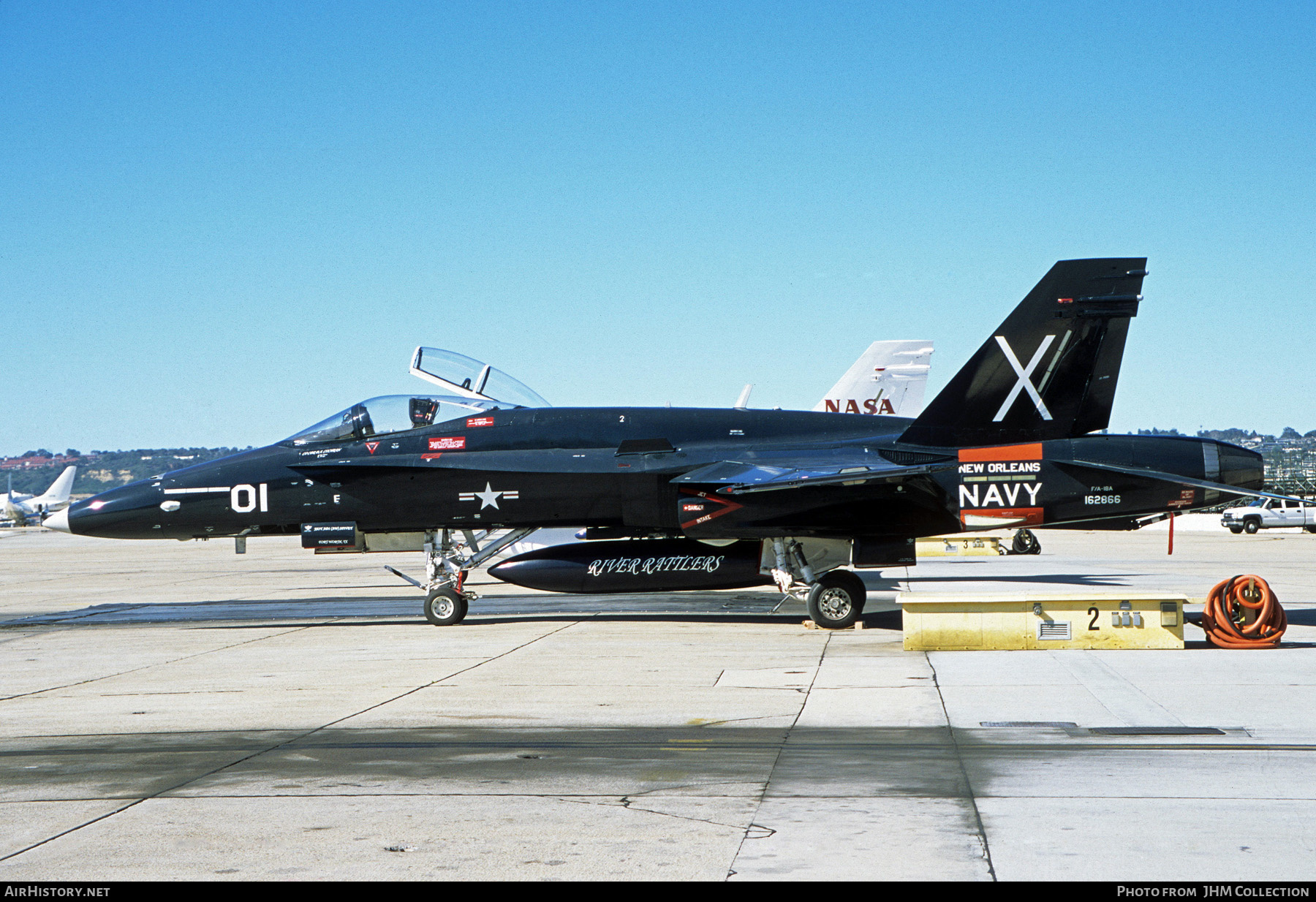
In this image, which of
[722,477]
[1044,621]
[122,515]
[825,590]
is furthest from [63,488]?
[1044,621]

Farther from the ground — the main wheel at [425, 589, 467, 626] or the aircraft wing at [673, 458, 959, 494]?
the aircraft wing at [673, 458, 959, 494]

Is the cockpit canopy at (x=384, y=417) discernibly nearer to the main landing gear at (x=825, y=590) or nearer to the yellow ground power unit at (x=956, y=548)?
the main landing gear at (x=825, y=590)

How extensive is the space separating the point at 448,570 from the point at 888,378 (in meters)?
14.9

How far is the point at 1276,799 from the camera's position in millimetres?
5973

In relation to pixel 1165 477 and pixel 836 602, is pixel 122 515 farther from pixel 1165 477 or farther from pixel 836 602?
pixel 1165 477

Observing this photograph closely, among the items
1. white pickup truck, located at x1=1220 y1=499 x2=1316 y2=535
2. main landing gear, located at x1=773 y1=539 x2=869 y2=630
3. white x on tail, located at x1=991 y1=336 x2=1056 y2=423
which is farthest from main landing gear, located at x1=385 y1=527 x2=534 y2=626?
white pickup truck, located at x1=1220 y1=499 x2=1316 y2=535

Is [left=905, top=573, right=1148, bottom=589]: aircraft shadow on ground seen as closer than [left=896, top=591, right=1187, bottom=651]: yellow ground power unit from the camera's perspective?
No

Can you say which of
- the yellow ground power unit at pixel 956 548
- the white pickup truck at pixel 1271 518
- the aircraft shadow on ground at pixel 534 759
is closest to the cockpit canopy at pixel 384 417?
the aircraft shadow on ground at pixel 534 759

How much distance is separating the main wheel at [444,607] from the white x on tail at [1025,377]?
26.8 ft

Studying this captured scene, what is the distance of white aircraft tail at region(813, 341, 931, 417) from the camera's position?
28125 mm

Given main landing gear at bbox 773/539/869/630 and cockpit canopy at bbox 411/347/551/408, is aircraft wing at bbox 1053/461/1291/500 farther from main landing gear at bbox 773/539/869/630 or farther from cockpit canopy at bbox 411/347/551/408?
cockpit canopy at bbox 411/347/551/408

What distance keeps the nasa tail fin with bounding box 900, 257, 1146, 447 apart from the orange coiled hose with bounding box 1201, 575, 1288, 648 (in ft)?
11.3
